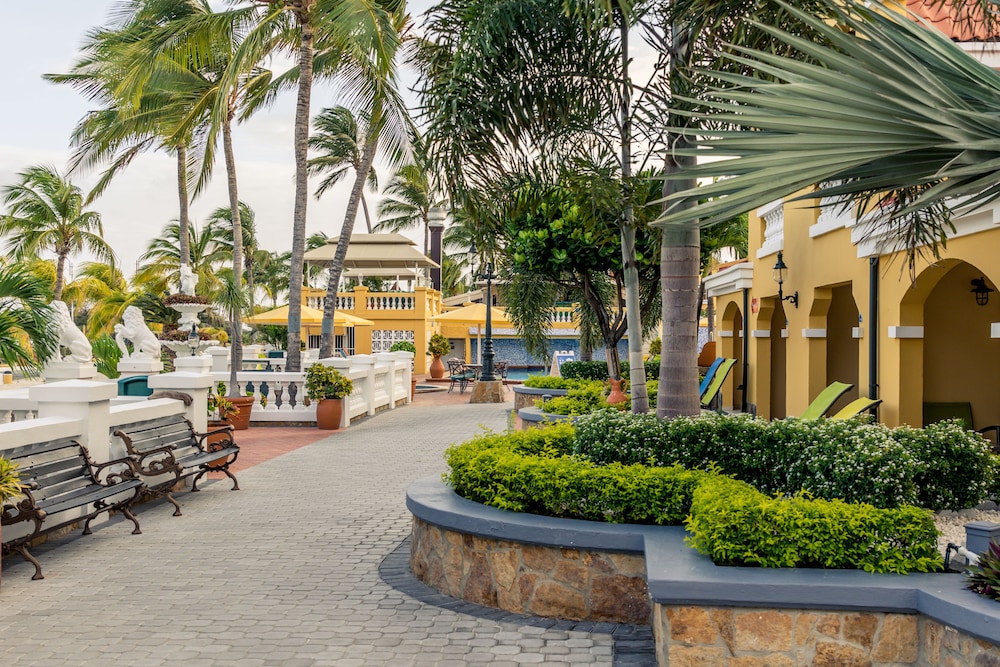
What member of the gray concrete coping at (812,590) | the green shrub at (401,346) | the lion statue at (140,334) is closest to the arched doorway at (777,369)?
the gray concrete coping at (812,590)

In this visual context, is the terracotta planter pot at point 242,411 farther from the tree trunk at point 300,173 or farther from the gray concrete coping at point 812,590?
the gray concrete coping at point 812,590

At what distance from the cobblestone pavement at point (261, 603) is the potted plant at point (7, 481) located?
2.34 feet

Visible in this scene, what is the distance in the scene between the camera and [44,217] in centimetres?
3616

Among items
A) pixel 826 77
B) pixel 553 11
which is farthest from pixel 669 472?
pixel 553 11

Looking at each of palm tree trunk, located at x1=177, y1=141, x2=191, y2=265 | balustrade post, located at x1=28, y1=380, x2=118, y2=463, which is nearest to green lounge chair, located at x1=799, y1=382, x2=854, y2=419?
balustrade post, located at x1=28, y1=380, x2=118, y2=463

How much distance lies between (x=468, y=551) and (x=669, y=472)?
1.51m

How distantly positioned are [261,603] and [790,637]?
359 centimetres

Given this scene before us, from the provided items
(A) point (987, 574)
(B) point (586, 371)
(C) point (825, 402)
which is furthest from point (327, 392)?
(A) point (987, 574)

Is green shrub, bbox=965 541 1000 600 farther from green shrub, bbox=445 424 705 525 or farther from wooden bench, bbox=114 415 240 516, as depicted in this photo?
wooden bench, bbox=114 415 240 516

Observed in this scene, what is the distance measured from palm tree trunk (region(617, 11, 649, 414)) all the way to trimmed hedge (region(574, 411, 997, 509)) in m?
0.60

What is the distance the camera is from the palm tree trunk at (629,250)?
284 inches

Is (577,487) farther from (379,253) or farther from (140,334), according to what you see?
(379,253)

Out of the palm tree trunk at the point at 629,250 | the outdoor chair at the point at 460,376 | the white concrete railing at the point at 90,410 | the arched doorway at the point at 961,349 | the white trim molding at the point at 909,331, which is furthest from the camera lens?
the outdoor chair at the point at 460,376

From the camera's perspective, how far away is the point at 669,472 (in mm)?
5805
